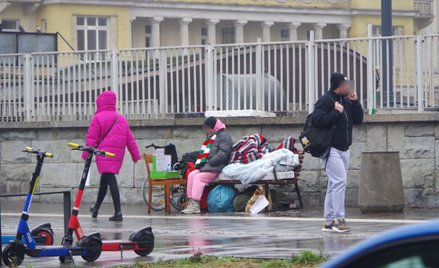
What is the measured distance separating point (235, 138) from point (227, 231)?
526cm

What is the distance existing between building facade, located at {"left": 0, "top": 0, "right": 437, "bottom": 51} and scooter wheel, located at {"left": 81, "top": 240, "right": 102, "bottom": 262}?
217 feet

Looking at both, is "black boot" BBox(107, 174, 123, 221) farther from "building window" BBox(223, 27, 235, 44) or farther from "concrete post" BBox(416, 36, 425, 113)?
"building window" BBox(223, 27, 235, 44)

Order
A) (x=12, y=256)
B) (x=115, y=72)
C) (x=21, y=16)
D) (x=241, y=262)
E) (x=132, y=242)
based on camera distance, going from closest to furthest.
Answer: (x=241, y=262) → (x=12, y=256) → (x=132, y=242) → (x=115, y=72) → (x=21, y=16)

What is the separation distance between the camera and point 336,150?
13.8 metres

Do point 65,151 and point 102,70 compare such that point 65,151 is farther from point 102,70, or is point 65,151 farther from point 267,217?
point 267,217

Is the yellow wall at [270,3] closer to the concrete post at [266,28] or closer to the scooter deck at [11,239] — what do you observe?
the concrete post at [266,28]

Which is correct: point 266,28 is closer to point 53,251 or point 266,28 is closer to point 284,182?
point 284,182

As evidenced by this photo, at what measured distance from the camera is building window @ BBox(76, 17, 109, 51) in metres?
78.6

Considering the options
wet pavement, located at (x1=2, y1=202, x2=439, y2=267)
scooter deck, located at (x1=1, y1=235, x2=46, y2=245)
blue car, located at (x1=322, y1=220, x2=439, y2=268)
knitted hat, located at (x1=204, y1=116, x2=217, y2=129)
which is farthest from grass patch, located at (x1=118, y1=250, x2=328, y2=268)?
knitted hat, located at (x1=204, y1=116, x2=217, y2=129)

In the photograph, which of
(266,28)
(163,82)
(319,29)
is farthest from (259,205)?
(319,29)

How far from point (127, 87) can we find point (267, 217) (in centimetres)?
490

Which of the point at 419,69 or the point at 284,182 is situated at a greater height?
the point at 419,69

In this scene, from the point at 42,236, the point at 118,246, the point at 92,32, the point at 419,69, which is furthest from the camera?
the point at 92,32

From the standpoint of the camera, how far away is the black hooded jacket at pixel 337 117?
13.8 m
